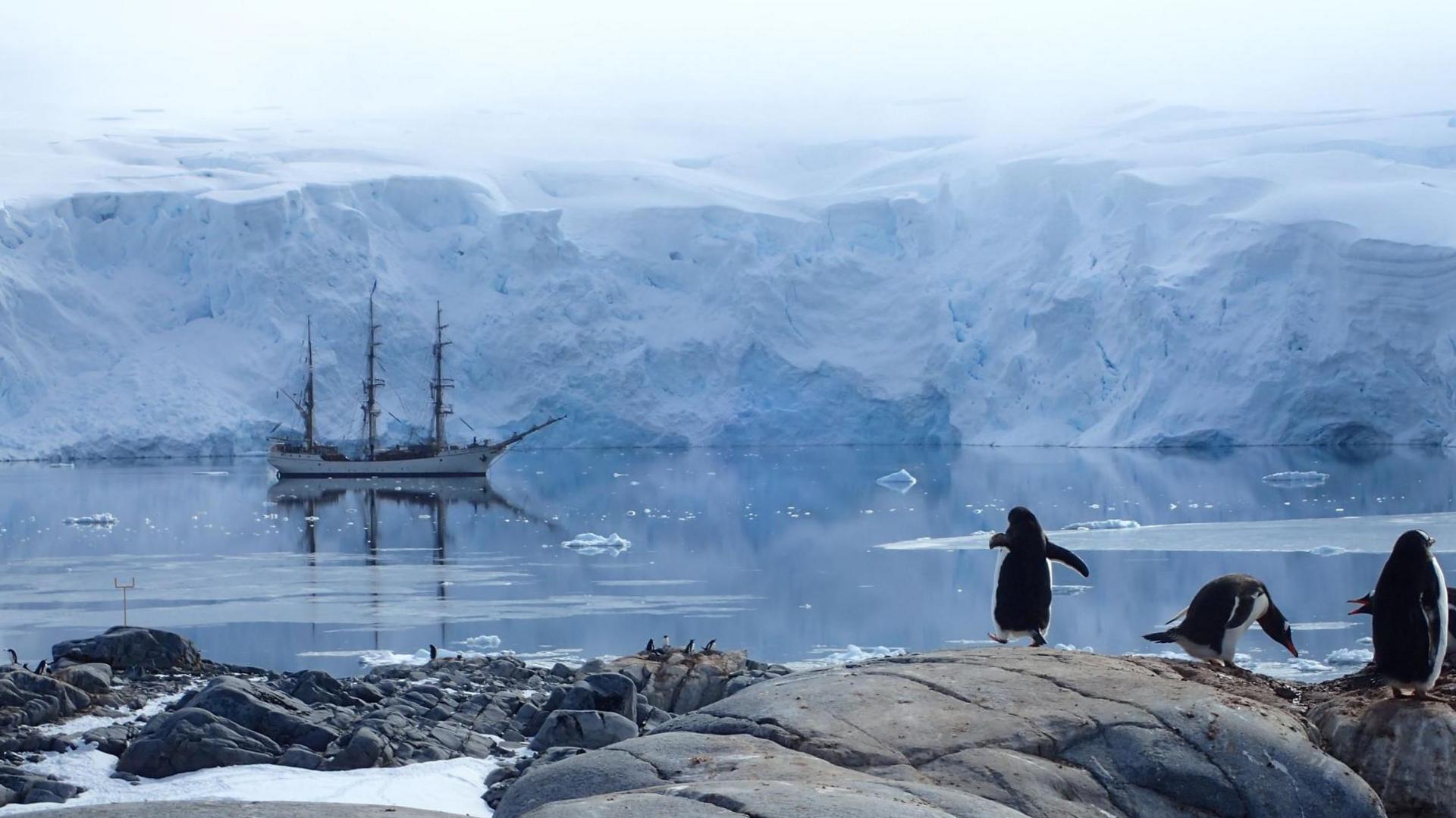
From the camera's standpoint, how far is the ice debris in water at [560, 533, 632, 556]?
20.1 meters

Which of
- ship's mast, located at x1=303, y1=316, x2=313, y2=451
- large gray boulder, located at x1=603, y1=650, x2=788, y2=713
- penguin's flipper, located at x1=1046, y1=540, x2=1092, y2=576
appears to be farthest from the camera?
ship's mast, located at x1=303, y1=316, x2=313, y2=451

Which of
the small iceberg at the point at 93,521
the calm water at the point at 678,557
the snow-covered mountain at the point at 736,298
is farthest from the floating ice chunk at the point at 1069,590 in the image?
the snow-covered mountain at the point at 736,298

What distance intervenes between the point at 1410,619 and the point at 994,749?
1.50 metres

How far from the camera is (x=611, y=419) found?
150ft

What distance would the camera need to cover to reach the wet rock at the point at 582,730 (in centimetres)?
752

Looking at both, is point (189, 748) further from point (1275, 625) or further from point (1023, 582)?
point (1275, 625)

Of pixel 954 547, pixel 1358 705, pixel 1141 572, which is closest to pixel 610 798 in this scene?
pixel 1358 705

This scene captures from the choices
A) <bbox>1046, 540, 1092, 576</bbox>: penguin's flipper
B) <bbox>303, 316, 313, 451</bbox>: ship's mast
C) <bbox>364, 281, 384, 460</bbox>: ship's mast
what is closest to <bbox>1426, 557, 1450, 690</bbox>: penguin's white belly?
<bbox>1046, 540, 1092, 576</bbox>: penguin's flipper

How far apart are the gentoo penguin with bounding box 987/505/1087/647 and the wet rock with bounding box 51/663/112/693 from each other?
533 centimetres

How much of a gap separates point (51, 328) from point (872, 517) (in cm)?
2918

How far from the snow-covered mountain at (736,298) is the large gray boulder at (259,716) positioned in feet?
110

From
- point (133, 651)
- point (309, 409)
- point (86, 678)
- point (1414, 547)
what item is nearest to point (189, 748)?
point (86, 678)

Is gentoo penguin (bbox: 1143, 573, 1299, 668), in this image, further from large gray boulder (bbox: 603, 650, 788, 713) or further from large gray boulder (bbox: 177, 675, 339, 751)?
large gray boulder (bbox: 177, 675, 339, 751)

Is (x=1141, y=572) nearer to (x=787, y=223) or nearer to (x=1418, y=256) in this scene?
(x=1418, y=256)
